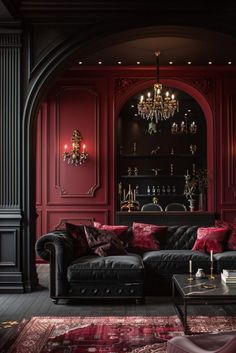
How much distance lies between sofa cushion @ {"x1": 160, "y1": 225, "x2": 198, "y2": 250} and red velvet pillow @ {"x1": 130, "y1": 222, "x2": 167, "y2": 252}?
94mm

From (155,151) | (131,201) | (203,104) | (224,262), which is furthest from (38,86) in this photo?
(155,151)

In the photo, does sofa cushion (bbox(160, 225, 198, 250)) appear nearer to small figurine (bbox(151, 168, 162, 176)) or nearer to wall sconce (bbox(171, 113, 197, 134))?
small figurine (bbox(151, 168, 162, 176))

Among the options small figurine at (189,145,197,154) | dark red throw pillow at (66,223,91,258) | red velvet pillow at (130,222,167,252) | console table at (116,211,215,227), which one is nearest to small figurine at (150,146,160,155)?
small figurine at (189,145,197,154)

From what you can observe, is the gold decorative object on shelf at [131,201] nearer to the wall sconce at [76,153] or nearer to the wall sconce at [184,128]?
the wall sconce at [76,153]

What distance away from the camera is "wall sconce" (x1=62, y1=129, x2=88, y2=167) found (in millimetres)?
9102

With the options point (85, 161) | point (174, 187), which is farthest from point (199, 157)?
point (85, 161)

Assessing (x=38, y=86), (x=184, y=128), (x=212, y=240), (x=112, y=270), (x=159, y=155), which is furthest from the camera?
(x=184, y=128)

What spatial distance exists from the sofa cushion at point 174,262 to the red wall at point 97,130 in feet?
10.7

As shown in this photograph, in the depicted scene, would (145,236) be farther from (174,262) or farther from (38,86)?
(38,86)

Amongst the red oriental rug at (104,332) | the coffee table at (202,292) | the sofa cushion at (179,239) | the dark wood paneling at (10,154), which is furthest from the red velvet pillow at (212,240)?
the dark wood paneling at (10,154)

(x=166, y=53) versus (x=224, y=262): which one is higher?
(x=166, y=53)

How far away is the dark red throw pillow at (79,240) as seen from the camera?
602 cm

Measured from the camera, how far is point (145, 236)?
21.5 feet

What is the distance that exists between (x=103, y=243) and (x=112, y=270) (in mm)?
612
